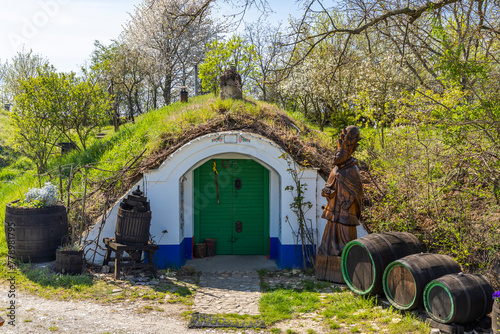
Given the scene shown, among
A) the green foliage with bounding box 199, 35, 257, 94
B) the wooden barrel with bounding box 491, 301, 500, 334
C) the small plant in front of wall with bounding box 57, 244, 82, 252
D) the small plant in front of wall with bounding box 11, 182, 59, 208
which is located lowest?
the wooden barrel with bounding box 491, 301, 500, 334

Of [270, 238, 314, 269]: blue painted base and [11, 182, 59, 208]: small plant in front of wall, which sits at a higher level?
[11, 182, 59, 208]: small plant in front of wall

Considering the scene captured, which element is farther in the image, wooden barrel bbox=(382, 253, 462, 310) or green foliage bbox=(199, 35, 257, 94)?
green foliage bbox=(199, 35, 257, 94)

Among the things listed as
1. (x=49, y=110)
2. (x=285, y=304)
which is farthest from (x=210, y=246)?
(x=49, y=110)

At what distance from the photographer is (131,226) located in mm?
8977

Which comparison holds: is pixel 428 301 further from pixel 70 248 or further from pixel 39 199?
pixel 39 199

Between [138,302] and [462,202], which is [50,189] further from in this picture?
[462,202]

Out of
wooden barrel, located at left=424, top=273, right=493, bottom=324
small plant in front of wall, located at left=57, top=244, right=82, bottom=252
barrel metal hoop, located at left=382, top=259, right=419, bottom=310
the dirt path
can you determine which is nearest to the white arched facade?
small plant in front of wall, located at left=57, top=244, right=82, bottom=252

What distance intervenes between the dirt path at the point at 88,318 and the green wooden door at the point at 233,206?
366 cm

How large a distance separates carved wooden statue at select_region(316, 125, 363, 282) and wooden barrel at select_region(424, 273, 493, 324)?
2.45 m

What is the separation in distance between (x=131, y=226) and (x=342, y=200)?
4.16 metres

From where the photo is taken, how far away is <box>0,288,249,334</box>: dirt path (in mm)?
6559

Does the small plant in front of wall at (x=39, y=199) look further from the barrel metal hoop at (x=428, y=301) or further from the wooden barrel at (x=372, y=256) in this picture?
the barrel metal hoop at (x=428, y=301)

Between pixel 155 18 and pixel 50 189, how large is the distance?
19.5m

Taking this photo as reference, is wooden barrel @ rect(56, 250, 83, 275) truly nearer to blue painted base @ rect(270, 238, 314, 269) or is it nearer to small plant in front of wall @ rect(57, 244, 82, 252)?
small plant in front of wall @ rect(57, 244, 82, 252)
